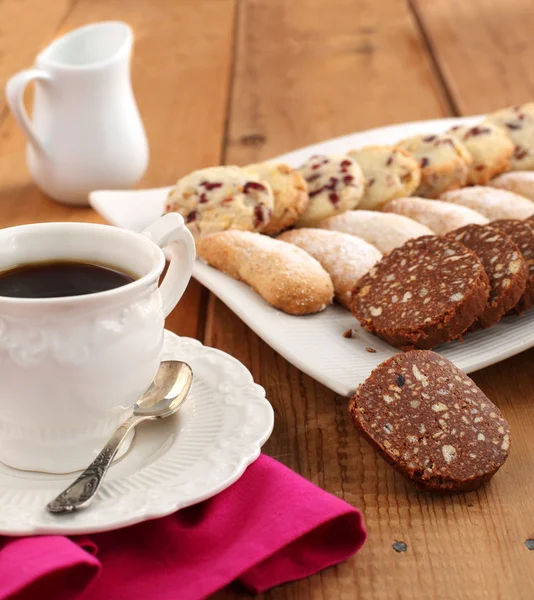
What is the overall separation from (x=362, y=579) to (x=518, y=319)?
720mm

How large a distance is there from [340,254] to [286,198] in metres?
0.28

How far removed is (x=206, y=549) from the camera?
3.24 ft

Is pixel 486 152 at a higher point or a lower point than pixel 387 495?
lower

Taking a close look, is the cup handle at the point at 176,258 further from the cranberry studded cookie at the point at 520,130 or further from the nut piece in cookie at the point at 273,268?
the cranberry studded cookie at the point at 520,130

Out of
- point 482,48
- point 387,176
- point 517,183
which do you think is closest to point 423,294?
point 387,176

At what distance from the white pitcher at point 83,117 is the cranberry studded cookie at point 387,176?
2.08ft

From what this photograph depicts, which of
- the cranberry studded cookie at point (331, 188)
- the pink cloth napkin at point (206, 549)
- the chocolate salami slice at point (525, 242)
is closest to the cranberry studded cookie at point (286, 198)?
the cranberry studded cookie at point (331, 188)

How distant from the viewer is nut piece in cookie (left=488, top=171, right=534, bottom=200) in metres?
2.07

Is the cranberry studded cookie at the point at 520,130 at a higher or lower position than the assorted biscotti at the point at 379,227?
lower

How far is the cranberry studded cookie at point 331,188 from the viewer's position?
1.96m

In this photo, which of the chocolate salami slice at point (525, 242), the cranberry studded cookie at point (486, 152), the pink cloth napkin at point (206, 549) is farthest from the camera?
the cranberry studded cookie at point (486, 152)

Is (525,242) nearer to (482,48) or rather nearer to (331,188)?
(331,188)

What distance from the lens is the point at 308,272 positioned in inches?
64.6

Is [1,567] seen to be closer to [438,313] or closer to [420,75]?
[438,313]
